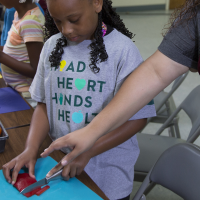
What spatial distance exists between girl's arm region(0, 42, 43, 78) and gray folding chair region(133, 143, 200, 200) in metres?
0.87

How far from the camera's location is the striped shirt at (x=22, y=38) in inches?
52.2

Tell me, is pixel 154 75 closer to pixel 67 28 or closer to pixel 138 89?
pixel 138 89

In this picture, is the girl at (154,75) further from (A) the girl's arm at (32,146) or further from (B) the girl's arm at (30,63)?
(B) the girl's arm at (30,63)

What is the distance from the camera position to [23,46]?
1449 millimetres

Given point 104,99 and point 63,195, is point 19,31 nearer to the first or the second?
Result: point 104,99

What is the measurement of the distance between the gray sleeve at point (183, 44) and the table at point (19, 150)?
15.8 inches

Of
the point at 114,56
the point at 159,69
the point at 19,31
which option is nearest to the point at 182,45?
the point at 159,69

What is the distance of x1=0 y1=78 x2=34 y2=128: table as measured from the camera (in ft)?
3.50

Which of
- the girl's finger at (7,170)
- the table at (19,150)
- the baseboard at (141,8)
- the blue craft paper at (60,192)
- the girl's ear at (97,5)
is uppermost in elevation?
the girl's ear at (97,5)

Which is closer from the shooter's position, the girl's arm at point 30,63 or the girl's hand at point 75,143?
the girl's hand at point 75,143

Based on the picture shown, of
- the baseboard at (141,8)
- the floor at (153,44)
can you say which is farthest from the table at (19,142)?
the baseboard at (141,8)

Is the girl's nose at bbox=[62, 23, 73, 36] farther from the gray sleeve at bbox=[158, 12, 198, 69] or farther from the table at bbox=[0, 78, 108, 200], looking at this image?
the table at bbox=[0, 78, 108, 200]

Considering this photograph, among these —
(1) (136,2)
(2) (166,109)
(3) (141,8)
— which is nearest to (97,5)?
(2) (166,109)

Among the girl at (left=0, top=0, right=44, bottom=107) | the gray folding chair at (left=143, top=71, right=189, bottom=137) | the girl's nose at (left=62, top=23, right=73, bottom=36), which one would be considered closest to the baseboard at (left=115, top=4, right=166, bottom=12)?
the gray folding chair at (left=143, top=71, right=189, bottom=137)
